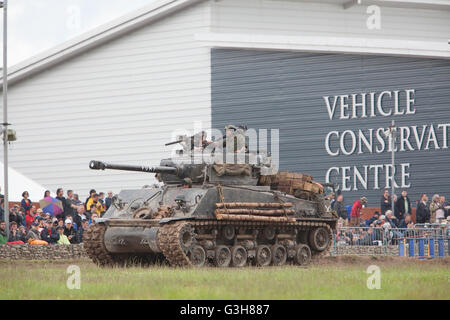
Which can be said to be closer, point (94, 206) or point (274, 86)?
point (94, 206)

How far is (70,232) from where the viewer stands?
26000mm

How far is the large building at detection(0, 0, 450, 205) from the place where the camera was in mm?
34219

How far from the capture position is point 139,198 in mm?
21594

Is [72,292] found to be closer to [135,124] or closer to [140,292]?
[140,292]

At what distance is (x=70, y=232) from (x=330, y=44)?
13441 millimetres

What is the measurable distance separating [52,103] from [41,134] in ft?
4.64

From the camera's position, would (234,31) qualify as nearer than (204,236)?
No

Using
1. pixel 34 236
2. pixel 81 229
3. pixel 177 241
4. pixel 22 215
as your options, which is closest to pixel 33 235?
pixel 34 236

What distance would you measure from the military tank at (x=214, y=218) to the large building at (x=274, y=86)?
36.1 ft

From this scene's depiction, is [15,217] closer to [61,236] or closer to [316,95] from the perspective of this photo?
[61,236]

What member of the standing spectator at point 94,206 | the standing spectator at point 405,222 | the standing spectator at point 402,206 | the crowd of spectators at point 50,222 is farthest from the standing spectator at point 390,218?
the standing spectator at point 94,206

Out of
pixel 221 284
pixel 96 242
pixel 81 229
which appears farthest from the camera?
pixel 81 229

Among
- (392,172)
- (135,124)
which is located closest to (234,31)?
(135,124)
